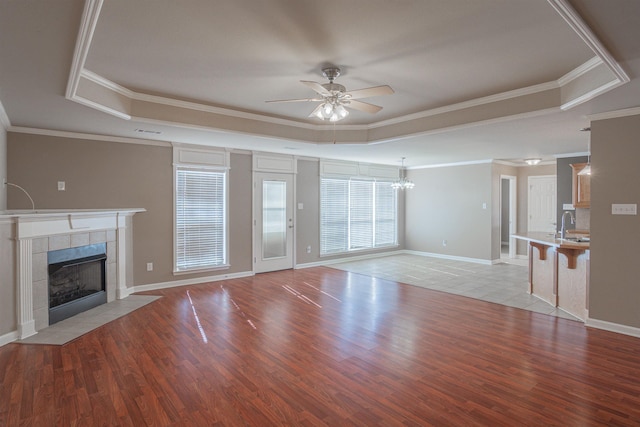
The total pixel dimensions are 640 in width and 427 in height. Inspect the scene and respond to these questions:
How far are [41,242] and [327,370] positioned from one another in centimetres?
343

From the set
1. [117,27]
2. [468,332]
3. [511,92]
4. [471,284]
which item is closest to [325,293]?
[468,332]

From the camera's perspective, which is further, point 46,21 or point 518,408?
point 518,408

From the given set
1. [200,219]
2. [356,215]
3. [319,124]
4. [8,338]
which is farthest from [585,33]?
[356,215]

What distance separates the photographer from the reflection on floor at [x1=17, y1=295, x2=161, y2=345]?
11.5 feet

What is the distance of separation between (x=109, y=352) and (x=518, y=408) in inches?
136

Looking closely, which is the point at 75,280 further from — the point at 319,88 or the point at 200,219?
the point at 319,88

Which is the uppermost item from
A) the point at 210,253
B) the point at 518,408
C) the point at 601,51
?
the point at 601,51

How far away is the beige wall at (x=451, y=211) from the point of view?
313 inches

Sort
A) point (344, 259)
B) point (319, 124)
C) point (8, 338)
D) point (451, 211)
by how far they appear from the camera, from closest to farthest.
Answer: point (8, 338)
point (319, 124)
point (344, 259)
point (451, 211)

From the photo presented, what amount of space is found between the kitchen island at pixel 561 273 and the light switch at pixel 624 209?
0.56m

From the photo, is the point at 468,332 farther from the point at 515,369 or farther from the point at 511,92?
the point at 511,92

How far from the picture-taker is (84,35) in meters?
2.17

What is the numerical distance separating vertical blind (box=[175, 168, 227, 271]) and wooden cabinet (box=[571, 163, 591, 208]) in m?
6.25

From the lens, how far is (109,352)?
322 cm
